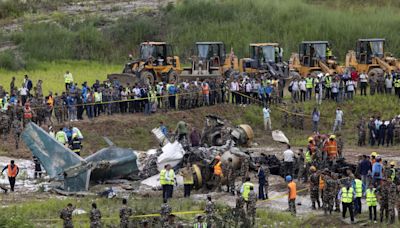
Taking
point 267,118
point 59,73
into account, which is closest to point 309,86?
point 267,118

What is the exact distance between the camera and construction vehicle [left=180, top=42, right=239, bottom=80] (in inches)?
1844

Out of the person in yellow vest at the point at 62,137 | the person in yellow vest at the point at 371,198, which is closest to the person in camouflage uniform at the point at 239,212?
the person in yellow vest at the point at 371,198

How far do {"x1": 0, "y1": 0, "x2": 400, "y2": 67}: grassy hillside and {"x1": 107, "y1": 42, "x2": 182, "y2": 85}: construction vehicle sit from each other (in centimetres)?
1372

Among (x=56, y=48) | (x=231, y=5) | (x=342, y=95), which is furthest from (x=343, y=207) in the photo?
(x=231, y=5)

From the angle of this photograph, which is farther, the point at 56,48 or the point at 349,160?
the point at 56,48

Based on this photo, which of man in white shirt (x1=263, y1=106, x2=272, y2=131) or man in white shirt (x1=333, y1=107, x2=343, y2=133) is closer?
man in white shirt (x1=333, y1=107, x2=343, y2=133)

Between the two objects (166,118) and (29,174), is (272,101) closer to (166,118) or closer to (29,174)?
(166,118)

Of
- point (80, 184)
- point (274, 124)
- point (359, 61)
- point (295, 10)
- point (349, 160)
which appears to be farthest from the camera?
point (295, 10)

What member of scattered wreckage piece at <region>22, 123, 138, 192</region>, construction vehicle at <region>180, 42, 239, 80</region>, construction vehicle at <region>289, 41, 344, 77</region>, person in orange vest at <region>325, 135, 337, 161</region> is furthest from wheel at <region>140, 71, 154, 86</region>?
person in orange vest at <region>325, 135, 337, 161</region>

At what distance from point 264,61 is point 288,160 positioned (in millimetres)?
18109

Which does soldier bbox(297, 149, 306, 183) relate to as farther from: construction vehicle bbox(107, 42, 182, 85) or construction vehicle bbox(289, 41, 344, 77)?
construction vehicle bbox(289, 41, 344, 77)

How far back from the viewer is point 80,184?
29.0 m

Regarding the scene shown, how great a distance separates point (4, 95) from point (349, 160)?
13654 mm

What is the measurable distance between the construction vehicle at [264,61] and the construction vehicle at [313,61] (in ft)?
2.15
